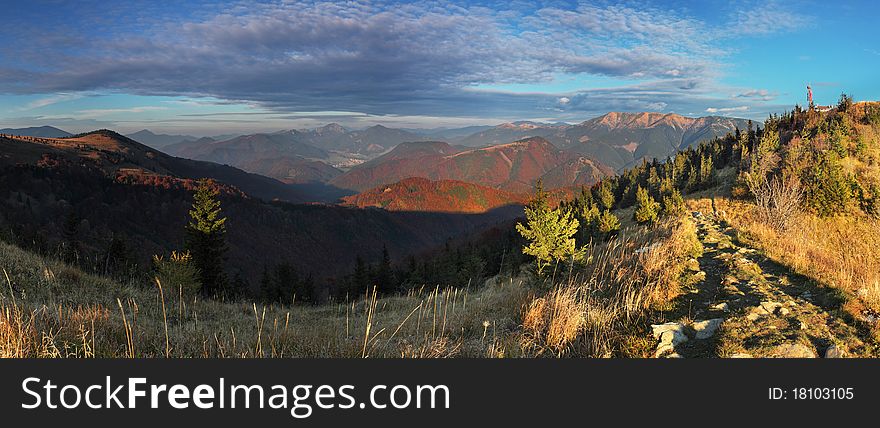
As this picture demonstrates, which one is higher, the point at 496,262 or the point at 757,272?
the point at 757,272

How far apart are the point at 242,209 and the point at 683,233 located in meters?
214

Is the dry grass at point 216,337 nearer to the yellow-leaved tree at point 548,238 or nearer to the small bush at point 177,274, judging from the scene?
the yellow-leaved tree at point 548,238

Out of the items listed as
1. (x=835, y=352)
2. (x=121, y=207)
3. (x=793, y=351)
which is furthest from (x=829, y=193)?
(x=121, y=207)

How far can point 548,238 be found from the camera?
36.9ft

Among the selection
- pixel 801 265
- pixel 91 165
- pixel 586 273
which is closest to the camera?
pixel 801 265

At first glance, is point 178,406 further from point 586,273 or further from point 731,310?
point 586,273

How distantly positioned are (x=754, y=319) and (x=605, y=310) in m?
1.95

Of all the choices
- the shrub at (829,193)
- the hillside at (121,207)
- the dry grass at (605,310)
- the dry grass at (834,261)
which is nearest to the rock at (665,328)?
the dry grass at (605,310)

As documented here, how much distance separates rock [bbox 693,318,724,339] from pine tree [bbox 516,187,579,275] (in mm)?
4694

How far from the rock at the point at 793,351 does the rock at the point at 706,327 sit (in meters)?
0.80

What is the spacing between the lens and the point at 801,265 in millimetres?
8453

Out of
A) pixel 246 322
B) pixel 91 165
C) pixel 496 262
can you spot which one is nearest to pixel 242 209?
pixel 91 165

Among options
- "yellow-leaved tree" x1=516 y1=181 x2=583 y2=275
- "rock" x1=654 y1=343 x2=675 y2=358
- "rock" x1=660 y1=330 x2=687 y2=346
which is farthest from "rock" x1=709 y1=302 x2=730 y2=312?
"yellow-leaved tree" x1=516 y1=181 x2=583 y2=275

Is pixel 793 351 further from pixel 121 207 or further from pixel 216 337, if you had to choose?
pixel 121 207
